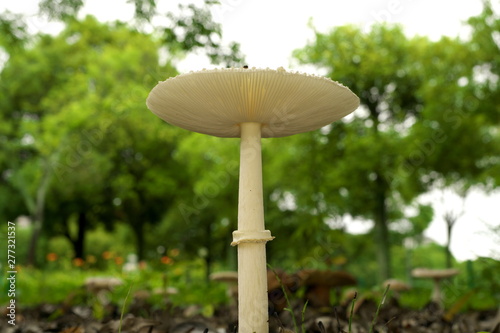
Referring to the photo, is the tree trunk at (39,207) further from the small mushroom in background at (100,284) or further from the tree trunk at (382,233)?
the small mushroom in background at (100,284)

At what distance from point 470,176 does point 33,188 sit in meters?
20.1

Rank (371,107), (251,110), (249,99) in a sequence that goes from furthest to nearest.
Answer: (371,107), (251,110), (249,99)

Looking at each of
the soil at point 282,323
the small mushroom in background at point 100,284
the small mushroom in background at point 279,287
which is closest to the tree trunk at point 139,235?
the small mushroom in background at point 100,284

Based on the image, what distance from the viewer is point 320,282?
156 inches

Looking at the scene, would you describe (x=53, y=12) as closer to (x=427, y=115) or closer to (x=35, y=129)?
(x=427, y=115)

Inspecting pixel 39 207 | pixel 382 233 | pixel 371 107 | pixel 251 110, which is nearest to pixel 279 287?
pixel 251 110

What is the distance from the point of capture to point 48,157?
19844mm

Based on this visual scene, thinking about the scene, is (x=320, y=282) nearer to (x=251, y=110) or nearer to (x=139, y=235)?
(x=251, y=110)

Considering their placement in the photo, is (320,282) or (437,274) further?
(437,274)

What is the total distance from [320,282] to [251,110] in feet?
7.60

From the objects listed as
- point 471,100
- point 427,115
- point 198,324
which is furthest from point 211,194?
point 198,324

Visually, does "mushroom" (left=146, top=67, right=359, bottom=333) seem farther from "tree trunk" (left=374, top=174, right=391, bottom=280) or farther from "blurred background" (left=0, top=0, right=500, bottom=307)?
"tree trunk" (left=374, top=174, right=391, bottom=280)

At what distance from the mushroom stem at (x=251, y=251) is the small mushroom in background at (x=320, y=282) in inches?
60.2

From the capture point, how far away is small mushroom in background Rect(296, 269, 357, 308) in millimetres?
3803
